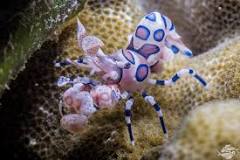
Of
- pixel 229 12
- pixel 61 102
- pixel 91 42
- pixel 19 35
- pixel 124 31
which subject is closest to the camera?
pixel 19 35

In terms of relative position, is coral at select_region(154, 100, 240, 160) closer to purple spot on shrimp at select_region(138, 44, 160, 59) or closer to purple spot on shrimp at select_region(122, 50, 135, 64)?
purple spot on shrimp at select_region(122, 50, 135, 64)

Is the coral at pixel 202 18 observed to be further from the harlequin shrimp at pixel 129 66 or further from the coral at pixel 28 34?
the coral at pixel 28 34

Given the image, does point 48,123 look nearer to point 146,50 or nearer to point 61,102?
point 61,102

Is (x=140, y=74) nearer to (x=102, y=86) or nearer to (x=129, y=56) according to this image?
(x=129, y=56)

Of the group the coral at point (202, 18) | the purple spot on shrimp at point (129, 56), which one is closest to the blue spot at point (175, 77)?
the purple spot on shrimp at point (129, 56)

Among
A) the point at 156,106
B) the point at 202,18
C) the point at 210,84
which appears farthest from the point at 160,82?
the point at 202,18

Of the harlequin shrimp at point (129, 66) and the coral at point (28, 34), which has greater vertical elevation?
the coral at point (28, 34)

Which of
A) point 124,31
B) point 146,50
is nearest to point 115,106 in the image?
point 146,50
